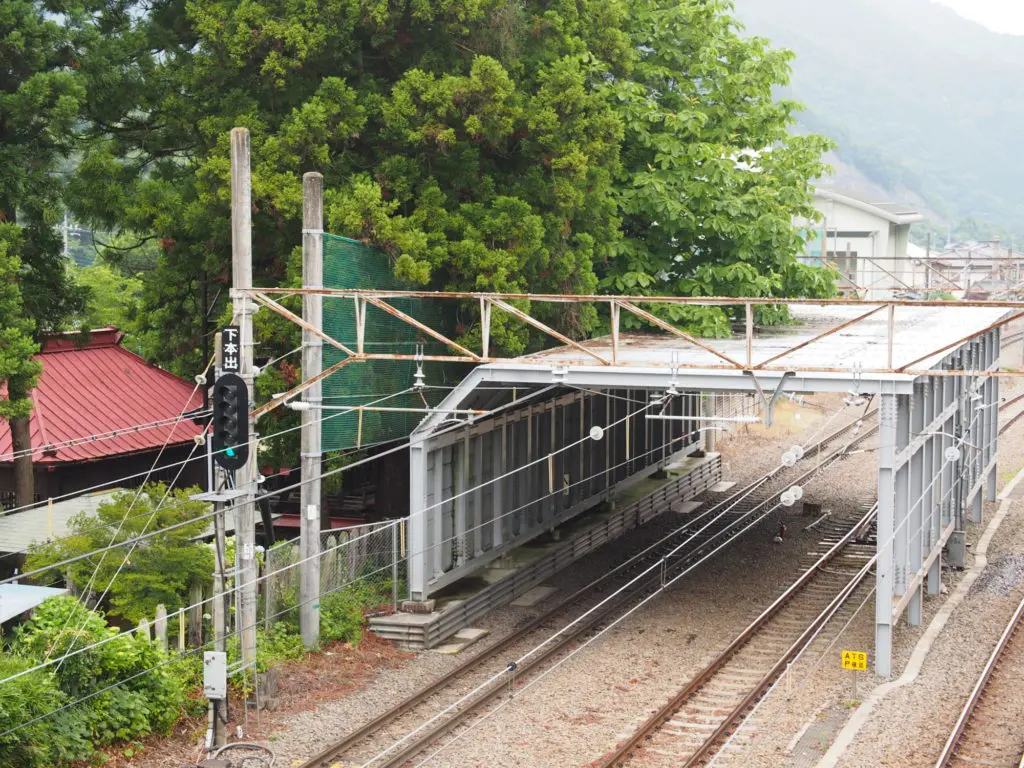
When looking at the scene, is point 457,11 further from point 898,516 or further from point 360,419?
point 898,516

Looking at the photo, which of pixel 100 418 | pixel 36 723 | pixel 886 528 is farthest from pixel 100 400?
pixel 886 528

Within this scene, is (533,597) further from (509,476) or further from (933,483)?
(933,483)

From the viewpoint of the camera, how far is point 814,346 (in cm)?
2378

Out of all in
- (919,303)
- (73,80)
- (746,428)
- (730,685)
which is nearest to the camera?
(919,303)

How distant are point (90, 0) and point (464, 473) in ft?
34.5

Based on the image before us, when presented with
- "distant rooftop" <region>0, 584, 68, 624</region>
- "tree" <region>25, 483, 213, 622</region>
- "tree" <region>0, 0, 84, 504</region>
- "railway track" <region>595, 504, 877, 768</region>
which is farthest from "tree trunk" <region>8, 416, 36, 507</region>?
"railway track" <region>595, 504, 877, 768</region>

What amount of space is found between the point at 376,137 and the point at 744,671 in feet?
35.2

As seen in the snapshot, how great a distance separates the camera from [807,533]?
2964 centimetres

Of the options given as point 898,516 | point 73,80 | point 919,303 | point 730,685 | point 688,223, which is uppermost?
point 73,80

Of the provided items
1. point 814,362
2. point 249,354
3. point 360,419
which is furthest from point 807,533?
point 249,354

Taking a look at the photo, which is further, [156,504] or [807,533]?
[807,533]

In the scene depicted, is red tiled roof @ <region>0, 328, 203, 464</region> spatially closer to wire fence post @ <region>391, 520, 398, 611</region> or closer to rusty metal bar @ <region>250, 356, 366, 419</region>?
wire fence post @ <region>391, 520, 398, 611</region>

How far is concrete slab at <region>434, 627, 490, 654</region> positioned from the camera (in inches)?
795

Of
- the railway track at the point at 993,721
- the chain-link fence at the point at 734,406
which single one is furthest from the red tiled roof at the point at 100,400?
the chain-link fence at the point at 734,406
